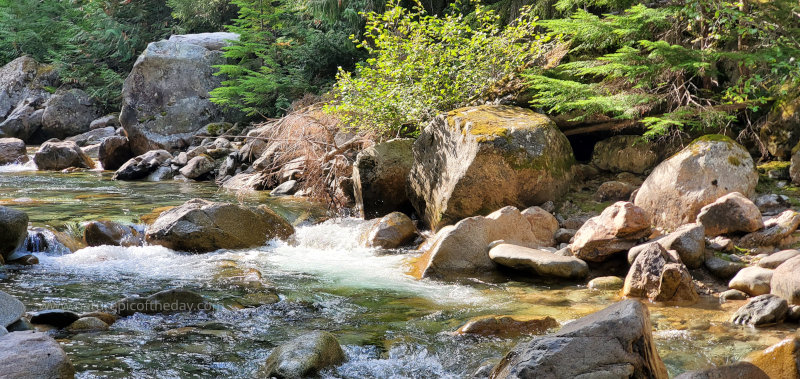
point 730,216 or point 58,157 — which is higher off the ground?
point 730,216

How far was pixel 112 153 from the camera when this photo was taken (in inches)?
740

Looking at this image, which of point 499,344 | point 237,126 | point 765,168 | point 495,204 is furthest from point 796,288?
point 237,126

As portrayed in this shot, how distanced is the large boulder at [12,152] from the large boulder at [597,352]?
19991mm

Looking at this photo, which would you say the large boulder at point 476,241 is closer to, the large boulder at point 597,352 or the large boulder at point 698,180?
the large boulder at point 698,180

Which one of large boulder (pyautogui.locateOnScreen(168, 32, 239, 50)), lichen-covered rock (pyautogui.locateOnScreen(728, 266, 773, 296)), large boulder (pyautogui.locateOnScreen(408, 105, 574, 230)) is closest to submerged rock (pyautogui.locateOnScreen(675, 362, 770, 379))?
lichen-covered rock (pyautogui.locateOnScreen(728, 266, 773, 296))

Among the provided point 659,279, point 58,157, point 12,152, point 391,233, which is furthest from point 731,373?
point 12,152

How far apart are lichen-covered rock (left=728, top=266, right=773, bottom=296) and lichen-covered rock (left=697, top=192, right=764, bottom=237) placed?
909mm

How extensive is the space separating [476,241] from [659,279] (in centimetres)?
219

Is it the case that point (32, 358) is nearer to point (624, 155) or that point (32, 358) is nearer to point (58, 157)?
point (624, 155)

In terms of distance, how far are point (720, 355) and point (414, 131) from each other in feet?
24.6

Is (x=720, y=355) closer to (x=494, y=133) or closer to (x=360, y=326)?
(x=360, y=326)

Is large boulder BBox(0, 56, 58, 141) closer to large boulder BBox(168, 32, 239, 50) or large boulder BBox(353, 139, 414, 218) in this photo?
large boulder BBox(168, 32, 239, 50)

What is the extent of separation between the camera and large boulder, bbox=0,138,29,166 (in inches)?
751

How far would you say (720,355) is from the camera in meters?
4.48
